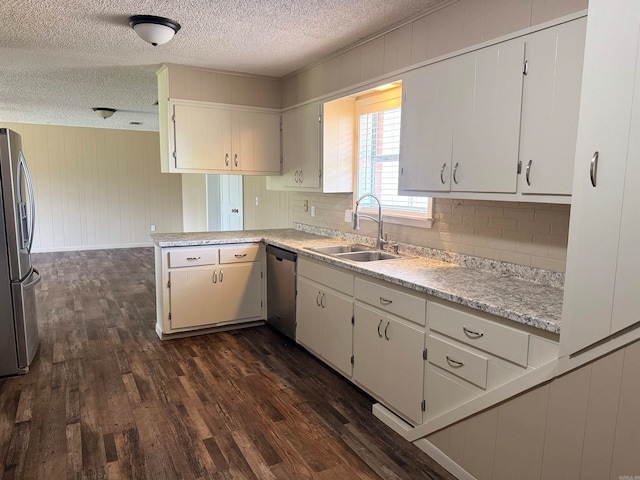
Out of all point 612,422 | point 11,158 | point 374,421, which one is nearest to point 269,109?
point 11,158

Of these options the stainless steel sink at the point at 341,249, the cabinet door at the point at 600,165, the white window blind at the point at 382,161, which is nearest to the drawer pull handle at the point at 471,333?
the cabinet door at the point at 600,165

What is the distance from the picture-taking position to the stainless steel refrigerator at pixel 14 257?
3.03m

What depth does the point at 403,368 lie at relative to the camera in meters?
2.41

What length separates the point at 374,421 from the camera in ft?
8.46

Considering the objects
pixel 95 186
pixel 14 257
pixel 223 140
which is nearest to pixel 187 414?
pixel 14 257

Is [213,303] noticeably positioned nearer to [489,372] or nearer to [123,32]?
[123,32]

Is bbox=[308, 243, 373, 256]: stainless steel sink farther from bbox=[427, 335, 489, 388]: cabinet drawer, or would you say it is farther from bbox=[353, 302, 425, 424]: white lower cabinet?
bbox=[427, 335, 489, 388]: cabinet drawer

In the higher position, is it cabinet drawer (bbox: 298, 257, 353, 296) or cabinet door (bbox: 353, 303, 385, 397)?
cabinet drawer (bbox: 298, 257, 353, 296)

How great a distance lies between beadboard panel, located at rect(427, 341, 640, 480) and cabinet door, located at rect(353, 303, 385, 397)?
0.68m

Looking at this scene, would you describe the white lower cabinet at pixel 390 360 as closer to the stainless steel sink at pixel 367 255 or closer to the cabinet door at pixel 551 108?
the stainless steel sink at pixel 367 255

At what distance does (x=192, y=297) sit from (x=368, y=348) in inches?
71.5

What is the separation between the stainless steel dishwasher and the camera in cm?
364

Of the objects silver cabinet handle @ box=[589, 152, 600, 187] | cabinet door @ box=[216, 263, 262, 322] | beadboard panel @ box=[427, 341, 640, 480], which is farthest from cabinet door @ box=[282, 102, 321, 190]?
silver cabinet handle @ box=[589, 152, 600, 187]

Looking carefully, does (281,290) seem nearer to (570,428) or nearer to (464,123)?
(464,123)
